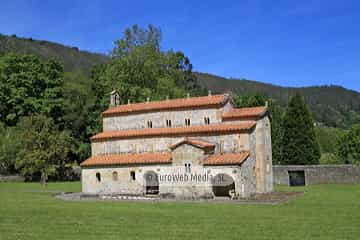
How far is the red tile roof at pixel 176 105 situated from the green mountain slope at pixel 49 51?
4942 inches

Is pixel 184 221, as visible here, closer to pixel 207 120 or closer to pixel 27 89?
pixel 207 120

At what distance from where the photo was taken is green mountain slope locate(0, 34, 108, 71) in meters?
165

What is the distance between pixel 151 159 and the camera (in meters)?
38.2

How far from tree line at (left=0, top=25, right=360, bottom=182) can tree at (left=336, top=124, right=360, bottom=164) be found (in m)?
12.6

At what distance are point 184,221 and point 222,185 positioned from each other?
1468 centimetres

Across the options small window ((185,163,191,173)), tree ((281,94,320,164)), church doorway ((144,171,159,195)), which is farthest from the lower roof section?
tree ((281,94,320,164))

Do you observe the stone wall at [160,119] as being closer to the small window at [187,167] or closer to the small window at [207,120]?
the small window at [207,120]

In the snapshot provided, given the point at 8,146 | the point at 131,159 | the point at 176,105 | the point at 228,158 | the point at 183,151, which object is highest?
the point at 176,105

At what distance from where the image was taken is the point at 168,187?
36875mm

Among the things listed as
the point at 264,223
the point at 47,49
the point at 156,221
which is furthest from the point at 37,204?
the point at 47,49

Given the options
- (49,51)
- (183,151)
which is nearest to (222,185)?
(183,151)

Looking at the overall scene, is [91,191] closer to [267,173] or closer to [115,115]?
[115,115]

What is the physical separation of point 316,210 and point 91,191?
23.1 m

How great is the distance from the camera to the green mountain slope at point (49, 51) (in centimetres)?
16510
